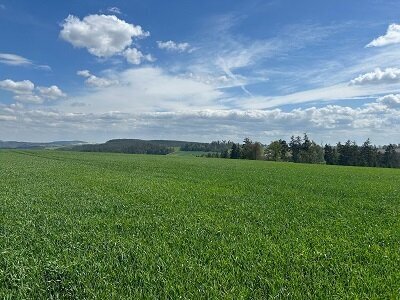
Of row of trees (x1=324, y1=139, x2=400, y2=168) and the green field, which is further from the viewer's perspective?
row of trees (x1=324, y1=139, x2=400, y2=168)

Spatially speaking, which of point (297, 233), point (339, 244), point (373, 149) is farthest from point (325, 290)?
point (373, 149)

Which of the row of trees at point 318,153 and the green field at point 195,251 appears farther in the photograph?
the row of trees at point 318,153

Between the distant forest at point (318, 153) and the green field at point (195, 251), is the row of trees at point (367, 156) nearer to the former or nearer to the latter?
the distant forest at point (318, 153)

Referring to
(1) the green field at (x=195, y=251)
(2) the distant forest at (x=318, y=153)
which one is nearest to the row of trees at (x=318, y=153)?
(2) the distant forest at (x=318, y=153)

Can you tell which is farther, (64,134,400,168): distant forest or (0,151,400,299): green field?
(64,134,400,168): distant forest

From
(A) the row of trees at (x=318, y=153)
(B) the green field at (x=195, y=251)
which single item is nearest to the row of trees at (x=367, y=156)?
(A) the row of trees at (x=318, y=153)

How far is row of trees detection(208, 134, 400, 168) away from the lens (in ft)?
393

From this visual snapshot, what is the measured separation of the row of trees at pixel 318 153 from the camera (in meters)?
120

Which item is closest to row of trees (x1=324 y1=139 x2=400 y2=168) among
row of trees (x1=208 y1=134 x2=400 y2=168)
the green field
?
row of trees (x1=208 y1=134 x2=400 y2=168)

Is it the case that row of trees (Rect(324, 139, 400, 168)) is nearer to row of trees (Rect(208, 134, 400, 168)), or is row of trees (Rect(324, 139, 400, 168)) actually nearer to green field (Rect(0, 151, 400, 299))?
row of trees (Rect(208, 134, 400, 168))

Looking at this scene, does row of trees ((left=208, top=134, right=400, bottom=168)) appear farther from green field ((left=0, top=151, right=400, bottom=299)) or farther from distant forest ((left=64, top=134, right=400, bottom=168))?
green field ((left=0, top=151, right=400, bottom=299))

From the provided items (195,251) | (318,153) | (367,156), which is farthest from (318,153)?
(195,251)

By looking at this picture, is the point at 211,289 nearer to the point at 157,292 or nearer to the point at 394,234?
the point at 157,292

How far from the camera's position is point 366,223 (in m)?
12.4
